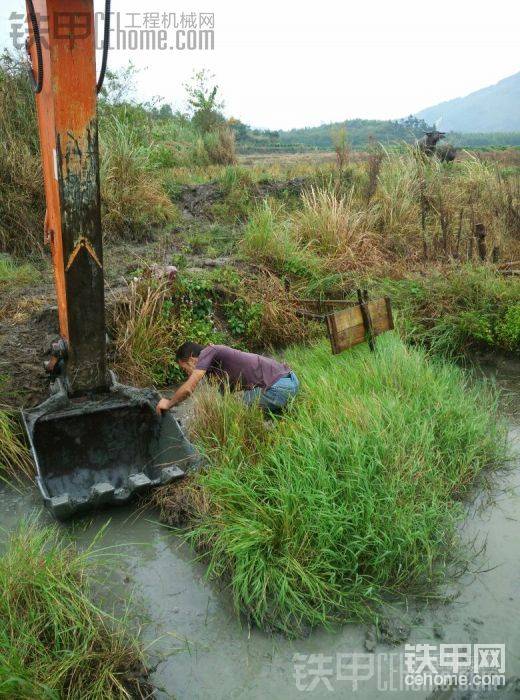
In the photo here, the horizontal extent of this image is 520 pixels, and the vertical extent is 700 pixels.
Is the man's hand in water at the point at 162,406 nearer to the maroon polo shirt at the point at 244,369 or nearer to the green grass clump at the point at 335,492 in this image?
the green grass clump at the point at 335,492

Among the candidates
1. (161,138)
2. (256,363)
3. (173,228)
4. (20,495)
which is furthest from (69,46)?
(161,138)

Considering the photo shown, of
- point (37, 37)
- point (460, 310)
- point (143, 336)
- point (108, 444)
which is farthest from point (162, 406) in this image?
point (460, 310)

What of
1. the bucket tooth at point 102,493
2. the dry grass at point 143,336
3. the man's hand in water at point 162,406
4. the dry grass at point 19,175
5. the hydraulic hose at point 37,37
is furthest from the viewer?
the dry grass at point 19,175

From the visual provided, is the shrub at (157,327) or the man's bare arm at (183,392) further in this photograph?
the shrub at (157,327)

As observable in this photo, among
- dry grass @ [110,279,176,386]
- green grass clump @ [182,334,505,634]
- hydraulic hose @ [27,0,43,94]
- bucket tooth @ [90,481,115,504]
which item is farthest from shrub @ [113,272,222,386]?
hydraulic hose @ [27,0,43,94]

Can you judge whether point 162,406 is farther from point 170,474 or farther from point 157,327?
point 157,327

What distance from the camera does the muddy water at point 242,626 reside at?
3.23 meters

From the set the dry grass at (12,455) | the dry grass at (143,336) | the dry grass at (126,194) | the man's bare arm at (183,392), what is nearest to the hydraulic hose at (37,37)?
the man's bare arm at (183,392)

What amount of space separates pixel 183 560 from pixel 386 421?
185 cm

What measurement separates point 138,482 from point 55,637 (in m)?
1.43

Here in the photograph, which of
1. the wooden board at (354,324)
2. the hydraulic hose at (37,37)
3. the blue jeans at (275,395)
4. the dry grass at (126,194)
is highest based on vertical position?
the hydraulic hose at (37,37)

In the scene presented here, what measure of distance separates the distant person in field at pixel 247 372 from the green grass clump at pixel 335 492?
18cm

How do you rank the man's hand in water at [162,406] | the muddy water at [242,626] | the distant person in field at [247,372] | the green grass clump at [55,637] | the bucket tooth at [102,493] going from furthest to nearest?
the distant person in field at [247,372] < the man's hand in water at [162,406] < the bucket tooth at [102,493] < the muddy water at [242,626] < the green grass clump at [55,637]

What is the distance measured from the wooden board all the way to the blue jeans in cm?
82
